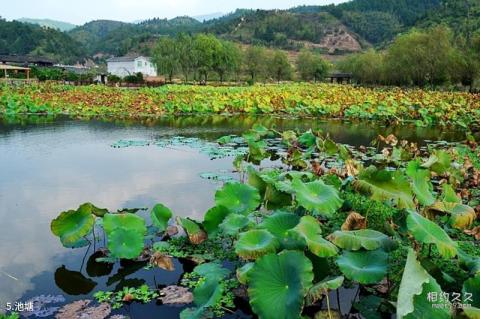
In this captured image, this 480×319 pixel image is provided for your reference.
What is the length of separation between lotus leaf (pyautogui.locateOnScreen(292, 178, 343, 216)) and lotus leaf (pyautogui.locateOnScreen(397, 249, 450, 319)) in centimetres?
123

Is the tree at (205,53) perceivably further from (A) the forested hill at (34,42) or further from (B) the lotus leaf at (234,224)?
(A) the forested hill at (34,42)

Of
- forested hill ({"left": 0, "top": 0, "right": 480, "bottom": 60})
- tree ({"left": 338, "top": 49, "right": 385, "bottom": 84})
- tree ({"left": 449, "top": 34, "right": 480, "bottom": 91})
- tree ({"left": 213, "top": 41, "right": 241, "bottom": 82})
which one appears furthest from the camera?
forested hill ({"left": 0, "top": 0, "right": 480, "bottom": 60})

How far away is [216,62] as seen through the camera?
2035 inches

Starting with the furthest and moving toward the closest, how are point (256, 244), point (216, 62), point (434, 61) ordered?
point (216, 62) < point (434, 61) < point (256, 244)

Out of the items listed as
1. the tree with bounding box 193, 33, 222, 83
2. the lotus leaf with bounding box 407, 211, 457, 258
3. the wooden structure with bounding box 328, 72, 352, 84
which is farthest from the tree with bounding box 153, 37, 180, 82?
the lotus leaf with bounding box 407, 211, 457, 258

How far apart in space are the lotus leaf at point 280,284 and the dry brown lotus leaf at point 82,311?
135 cm

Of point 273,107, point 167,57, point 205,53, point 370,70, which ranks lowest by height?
point 273,107

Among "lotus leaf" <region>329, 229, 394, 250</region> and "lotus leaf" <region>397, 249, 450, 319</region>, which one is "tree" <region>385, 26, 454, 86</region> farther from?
"lotus leaf" <region>397, 249, 450, 319</region>

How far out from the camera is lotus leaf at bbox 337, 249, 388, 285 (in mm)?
3136

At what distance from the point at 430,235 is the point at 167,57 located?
4881 centimetres

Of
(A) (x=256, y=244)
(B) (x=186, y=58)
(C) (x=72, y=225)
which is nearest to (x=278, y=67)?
(B) (x=186, y=58)

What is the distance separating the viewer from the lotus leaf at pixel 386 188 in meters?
3.90

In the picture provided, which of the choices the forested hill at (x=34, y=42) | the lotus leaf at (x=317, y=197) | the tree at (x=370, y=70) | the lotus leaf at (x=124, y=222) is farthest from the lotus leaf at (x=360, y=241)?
the forested hill at (x=34, y=42)

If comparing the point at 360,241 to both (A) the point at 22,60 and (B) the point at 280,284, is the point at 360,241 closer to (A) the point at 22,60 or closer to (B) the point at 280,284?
(B) the point at 280,284
